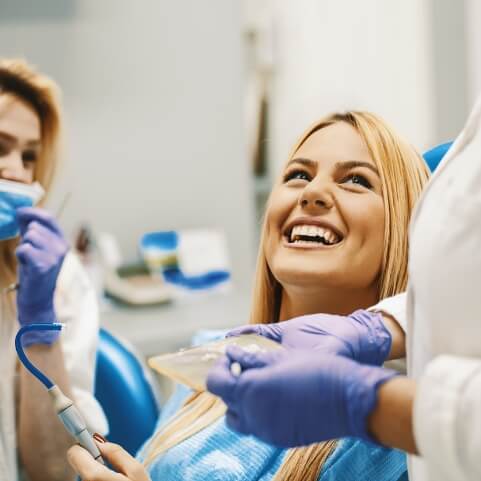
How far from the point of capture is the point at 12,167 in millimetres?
1366

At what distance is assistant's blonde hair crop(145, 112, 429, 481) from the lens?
1.06m

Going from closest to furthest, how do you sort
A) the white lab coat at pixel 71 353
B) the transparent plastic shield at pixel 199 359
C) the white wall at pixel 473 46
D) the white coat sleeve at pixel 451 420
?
the white coat sleeve at pixel 451 420
the transparent plastic shield at pixel 199 359
the white lab coat at pixel 71 353
the white wall at pixel 473 46

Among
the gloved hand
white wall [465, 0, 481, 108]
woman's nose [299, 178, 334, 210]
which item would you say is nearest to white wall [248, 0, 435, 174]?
white wall [465, 0, 481, 108]

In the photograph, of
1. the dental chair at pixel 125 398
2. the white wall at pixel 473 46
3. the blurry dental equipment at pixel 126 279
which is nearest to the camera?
the dental chair at pixel 125 398

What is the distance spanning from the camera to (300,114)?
3680 millimetres

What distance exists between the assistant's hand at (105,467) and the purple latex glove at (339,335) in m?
0.26

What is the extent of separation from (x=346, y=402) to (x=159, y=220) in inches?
87.4

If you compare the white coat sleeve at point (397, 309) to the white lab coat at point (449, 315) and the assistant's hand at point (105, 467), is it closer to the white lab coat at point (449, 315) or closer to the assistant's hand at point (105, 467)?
the white lab coat at point (449, 315)

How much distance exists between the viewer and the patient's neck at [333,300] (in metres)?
1.13

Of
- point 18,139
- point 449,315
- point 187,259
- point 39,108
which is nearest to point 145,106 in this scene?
point 187,259

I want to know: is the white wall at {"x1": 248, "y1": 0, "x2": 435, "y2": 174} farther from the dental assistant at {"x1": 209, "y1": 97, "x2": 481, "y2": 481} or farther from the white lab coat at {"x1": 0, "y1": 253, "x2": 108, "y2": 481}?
the dental assistant at {"x1": 209, "y1": 97, "x2": 481, "y2": 481}

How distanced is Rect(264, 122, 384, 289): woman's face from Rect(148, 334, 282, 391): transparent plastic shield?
29 cm

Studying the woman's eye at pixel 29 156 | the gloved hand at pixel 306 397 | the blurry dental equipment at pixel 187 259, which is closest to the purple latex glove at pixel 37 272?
the woman's eye at pixel 29 156

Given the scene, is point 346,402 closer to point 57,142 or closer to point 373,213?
point 373,213
